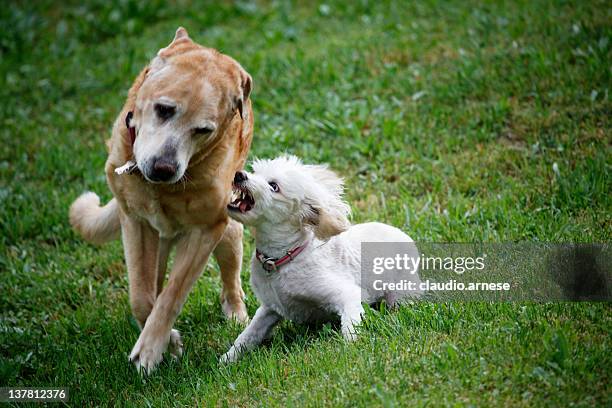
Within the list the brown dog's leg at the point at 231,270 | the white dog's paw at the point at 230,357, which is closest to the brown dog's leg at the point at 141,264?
the brown dog's leg at the point at 231,270

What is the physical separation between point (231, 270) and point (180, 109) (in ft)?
4.86

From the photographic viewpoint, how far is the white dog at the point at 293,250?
484 cm

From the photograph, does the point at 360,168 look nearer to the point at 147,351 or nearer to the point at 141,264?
the point at 141,264

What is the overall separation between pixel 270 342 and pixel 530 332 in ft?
5.61

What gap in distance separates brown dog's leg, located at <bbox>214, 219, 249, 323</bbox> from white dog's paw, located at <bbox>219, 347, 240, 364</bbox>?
0.66 metres

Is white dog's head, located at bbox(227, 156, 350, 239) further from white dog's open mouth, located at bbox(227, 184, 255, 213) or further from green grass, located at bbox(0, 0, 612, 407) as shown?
green grass, located at bbox(0, 0, 612, 407)

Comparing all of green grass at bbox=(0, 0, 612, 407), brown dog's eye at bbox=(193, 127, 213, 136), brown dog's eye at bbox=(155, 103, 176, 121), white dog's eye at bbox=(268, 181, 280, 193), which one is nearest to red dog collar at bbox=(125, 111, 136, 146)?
brown dog's eye at bbox=(155, 103, 176, 121)

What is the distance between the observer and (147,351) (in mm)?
4953

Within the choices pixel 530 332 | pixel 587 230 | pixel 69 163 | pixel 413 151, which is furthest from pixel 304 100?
pixel 530 332

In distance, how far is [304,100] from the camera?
329 inches

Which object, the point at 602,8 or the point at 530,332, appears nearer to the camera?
the point at 530,332

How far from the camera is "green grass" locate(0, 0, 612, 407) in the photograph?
411 centimetres

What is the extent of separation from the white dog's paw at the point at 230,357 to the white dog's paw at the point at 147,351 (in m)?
0.38

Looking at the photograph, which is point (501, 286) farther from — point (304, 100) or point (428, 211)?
point (304, 100)
